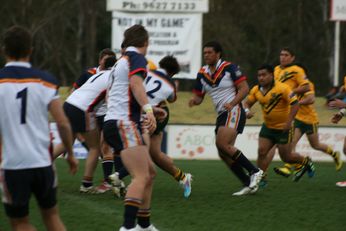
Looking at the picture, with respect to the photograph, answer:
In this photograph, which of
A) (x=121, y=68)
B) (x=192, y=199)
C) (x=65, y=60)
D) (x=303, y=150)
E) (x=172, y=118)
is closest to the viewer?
(x=121, y=68)

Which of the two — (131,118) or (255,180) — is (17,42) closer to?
(131,118)

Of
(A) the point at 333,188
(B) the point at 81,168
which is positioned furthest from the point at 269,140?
(B) the point at 81,168

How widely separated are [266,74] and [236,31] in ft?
87.0

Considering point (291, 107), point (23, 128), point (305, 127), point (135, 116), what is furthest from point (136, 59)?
point (305, 127)

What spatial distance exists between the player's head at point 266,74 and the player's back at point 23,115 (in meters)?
5.66

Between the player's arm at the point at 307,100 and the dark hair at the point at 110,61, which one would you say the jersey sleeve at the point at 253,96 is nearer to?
the player's arm at the point at 307,100

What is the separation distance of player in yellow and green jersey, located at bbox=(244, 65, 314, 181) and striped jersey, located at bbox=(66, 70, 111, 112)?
7.92 ft

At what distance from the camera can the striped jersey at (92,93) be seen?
359 inches

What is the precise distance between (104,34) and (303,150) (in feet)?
80.2

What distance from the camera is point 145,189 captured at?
6914 millimetres

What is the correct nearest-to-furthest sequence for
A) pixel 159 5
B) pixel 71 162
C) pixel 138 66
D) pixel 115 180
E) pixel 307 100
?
pixel 71 162 < pixel 138 66 < pixel 115 180 < pixel 307 100 < pixel 159 5

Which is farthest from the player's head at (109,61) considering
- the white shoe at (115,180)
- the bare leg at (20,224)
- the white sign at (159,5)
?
the white sign at (159,5)

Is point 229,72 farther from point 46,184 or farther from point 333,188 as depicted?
point 46,184

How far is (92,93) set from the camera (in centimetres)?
912
